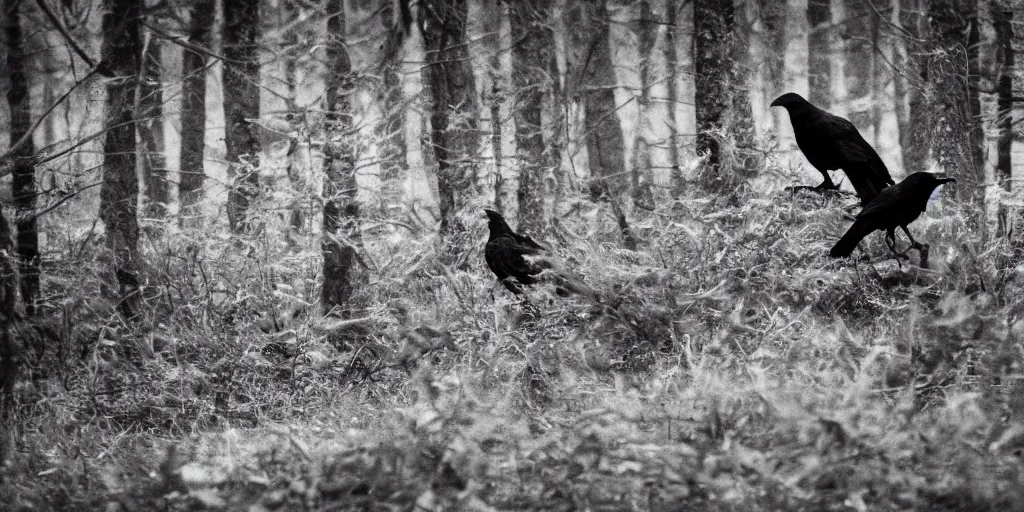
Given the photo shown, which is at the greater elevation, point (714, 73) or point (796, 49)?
point (796, 49)

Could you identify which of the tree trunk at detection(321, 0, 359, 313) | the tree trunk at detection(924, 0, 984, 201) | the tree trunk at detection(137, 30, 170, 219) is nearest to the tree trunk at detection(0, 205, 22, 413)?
the tree trunk at detection(137, 30, 170, 219)

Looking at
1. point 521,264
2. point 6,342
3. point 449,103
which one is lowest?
point 6,342

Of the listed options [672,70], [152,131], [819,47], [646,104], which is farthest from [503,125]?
[819,47]

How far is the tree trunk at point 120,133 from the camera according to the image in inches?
336

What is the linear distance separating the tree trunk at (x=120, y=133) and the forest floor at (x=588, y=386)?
151 cm

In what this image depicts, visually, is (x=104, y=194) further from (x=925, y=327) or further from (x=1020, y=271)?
A: (x=1020, y=271)

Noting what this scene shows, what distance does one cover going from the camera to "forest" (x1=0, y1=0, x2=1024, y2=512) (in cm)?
376

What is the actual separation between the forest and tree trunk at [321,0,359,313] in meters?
0.03

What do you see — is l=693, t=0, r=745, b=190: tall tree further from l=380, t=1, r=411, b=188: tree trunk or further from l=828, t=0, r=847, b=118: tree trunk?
l=828, t=0, r=847, b=118: tree trunk

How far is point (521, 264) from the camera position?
5.88 meters

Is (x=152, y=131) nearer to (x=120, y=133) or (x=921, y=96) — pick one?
(x=120, y=133)

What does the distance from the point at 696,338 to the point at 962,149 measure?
462 centimetres

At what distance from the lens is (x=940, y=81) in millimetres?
8516

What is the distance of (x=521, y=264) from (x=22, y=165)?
4.04 metres
